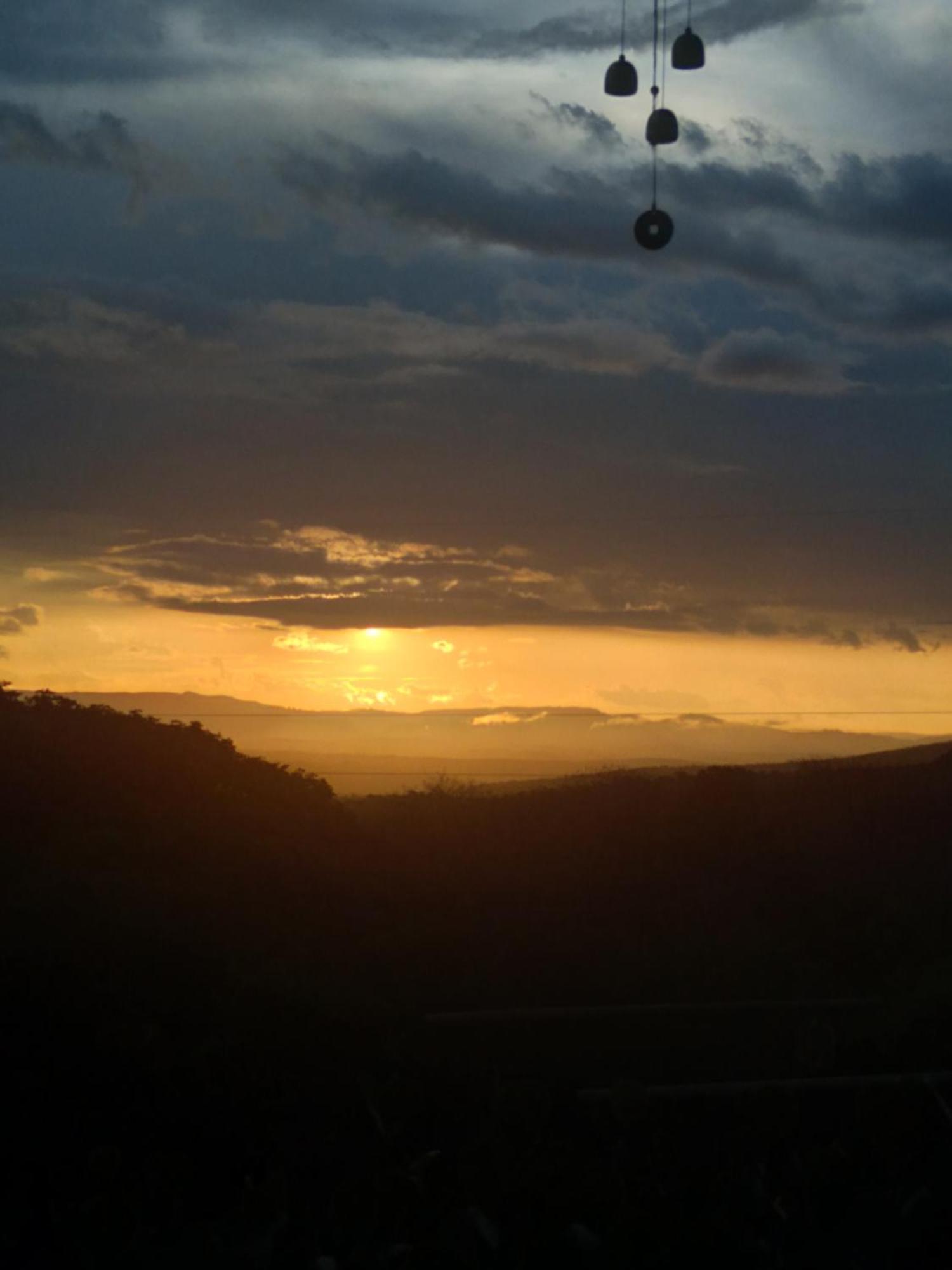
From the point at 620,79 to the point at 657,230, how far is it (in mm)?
2617

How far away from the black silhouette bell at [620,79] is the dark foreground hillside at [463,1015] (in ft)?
38.5

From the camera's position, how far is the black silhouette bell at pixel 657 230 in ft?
56.9

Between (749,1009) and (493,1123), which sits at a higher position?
(493,1123)

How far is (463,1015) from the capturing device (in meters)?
19.6

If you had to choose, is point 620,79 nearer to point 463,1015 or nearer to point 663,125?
point 663,125

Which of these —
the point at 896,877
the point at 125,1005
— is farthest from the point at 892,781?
the point at 125,1005

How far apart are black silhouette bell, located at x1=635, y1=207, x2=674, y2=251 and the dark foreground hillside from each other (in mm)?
9393

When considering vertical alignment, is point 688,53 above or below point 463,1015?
above

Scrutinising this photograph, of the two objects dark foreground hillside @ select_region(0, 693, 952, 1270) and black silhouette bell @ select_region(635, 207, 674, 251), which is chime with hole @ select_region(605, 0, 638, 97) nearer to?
black silhouette bell @ select_region(635, 207, 674, 251)

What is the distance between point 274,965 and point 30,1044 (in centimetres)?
1278

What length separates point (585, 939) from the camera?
29750 millimetres

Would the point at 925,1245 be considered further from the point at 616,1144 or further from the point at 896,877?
the point at 896,877

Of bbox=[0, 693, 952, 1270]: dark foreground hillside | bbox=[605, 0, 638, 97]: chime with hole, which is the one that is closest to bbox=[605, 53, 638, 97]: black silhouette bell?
bbox=[605, 0, 638, 97]: chime with hole

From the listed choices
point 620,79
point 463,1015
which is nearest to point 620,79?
point 620,79
